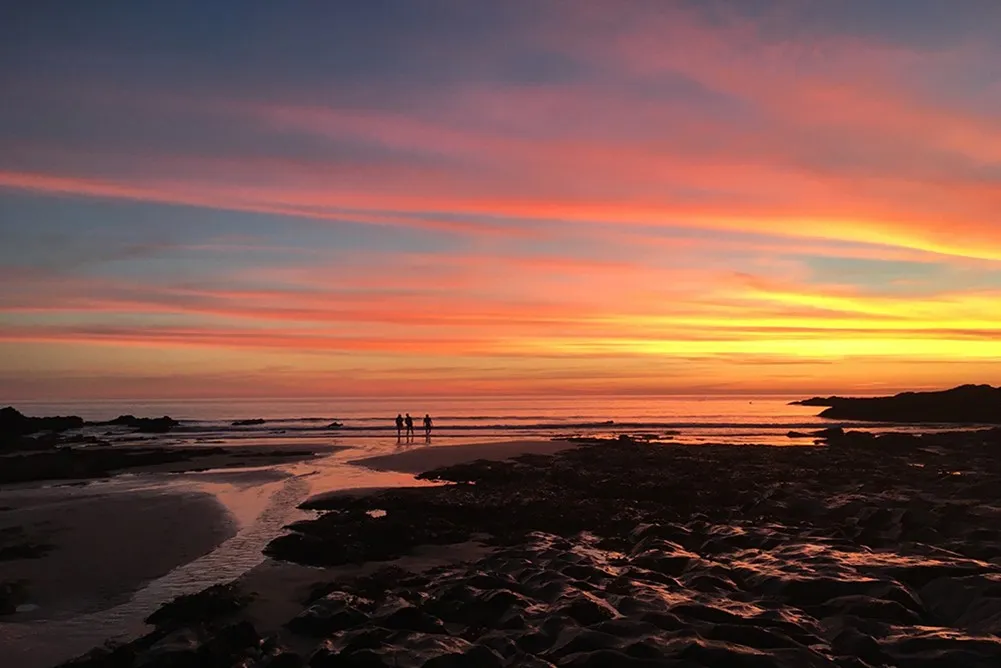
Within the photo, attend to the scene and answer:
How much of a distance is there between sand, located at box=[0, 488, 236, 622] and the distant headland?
6792 cm

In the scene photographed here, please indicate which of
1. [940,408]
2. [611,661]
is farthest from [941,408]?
[611,661]

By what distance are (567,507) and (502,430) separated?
43.0m

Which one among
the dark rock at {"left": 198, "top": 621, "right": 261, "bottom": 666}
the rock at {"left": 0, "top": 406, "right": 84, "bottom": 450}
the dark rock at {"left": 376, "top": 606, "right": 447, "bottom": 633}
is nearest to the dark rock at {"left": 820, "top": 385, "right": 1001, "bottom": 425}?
the dark rock at {"left": 376, "top": 606, "right": 447, "bottom": 633}

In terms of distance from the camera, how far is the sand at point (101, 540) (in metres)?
12.5

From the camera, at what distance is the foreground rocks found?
8273 millimetres

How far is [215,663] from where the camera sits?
8461 mm

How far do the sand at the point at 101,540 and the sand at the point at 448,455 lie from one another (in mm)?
11212

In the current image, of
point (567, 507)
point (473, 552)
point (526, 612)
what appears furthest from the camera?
point (567, 507)

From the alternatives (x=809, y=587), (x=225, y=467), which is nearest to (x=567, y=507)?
(x=809, y=587)

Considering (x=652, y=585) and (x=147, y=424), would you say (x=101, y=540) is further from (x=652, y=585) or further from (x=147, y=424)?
(x=147, y=424)

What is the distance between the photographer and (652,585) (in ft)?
36.7

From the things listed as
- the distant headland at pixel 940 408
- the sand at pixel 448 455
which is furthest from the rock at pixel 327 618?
the distant headland at pixel 940 408

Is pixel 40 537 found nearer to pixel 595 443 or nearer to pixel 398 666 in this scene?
pixel 398 666

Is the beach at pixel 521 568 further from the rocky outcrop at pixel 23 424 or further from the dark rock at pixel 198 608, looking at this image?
the rocky outcrop at pixel 23 424
